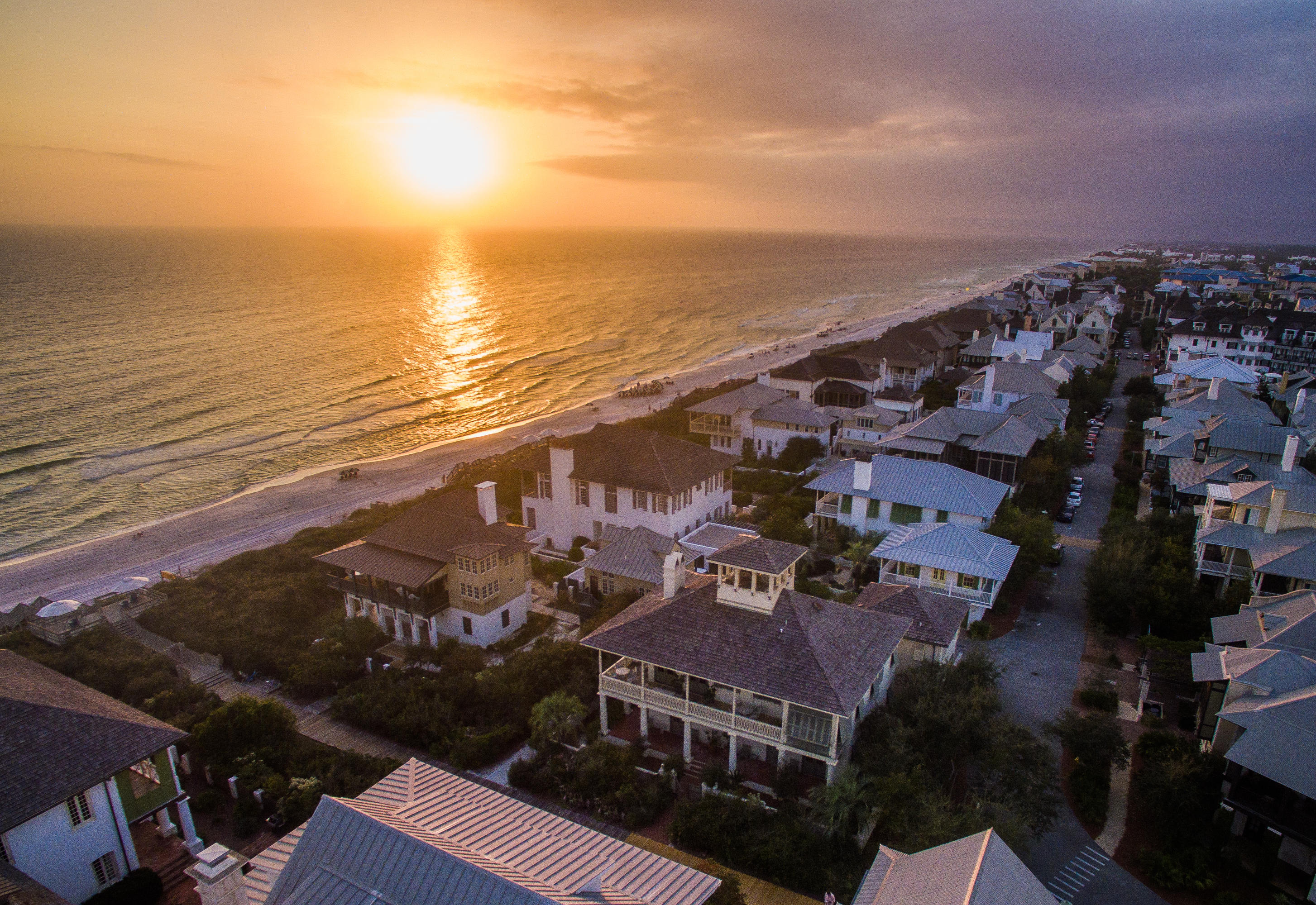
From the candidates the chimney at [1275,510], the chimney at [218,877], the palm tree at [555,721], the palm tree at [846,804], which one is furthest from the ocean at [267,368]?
the chimney at [1275,510]

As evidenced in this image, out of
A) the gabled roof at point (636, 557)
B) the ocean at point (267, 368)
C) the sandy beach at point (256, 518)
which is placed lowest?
the sandy beach at point (256, 518)

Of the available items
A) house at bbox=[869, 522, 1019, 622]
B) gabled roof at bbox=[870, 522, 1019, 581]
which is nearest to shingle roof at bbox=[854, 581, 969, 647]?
gabled roof at bbox=[870, 522, 1019, 581]

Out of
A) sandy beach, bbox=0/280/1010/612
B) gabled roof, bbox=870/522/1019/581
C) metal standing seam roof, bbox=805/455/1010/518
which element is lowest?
sandy beach, bbox=0/280/1010/612

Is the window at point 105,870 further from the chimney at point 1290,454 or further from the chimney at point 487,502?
the chimney at point 1290,454

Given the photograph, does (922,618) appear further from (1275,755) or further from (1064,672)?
(1275,755)

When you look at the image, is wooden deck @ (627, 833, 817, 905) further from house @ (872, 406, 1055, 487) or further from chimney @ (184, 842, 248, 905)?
house @ (872, 406, 1055, 487)

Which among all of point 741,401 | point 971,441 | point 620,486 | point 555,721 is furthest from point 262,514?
point 971,441

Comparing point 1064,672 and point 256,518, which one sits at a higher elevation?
point 1064,672
